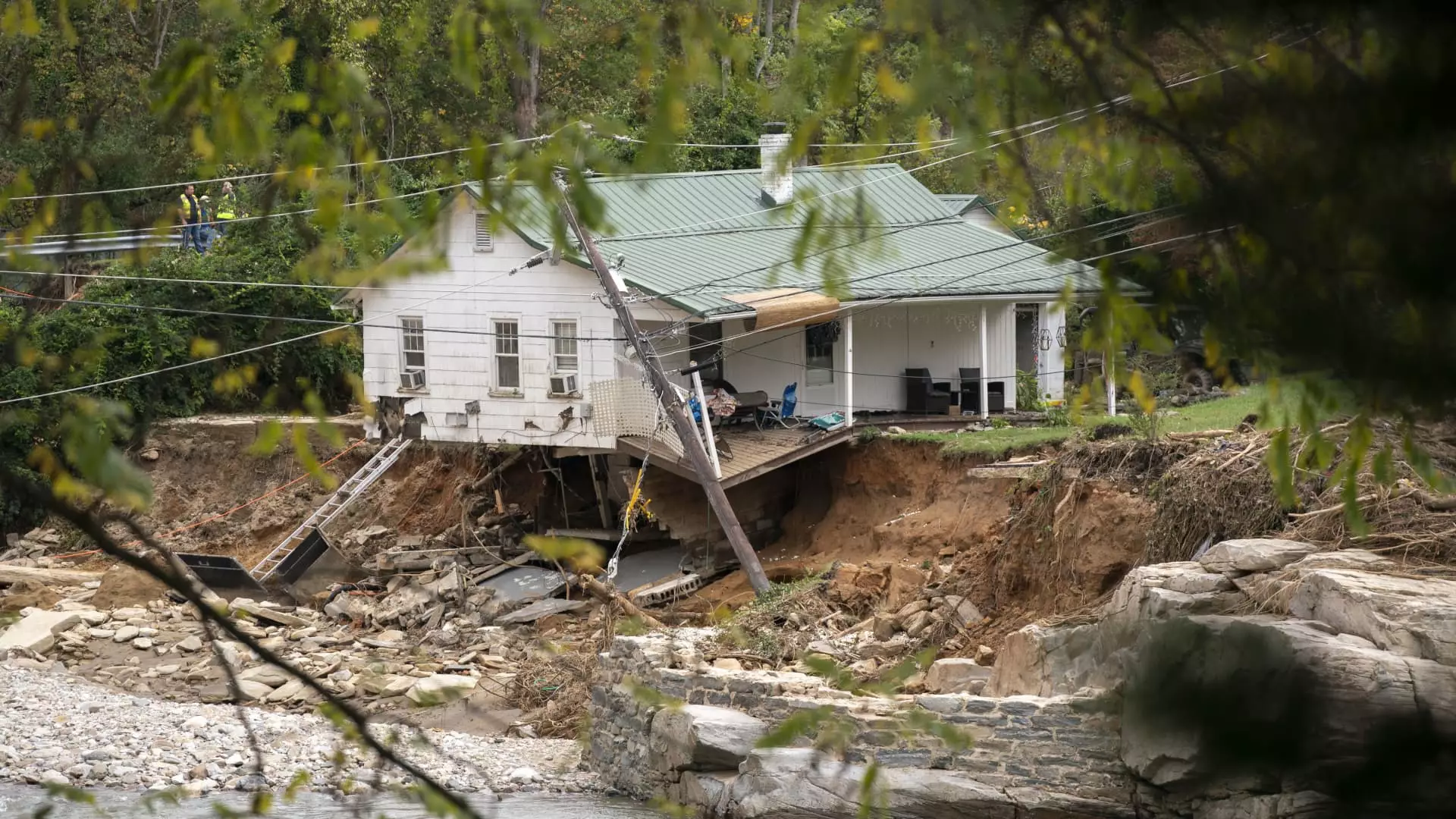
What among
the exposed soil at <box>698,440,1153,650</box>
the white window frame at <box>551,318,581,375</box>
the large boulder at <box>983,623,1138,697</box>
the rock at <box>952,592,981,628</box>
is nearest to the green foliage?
the exposed soil at <box>698,440,1153,650</box>

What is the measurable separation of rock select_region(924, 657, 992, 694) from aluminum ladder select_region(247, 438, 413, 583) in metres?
14.1

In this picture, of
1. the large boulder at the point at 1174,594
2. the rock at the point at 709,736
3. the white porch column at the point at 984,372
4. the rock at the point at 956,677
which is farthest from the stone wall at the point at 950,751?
the white porch column at the point at 984,372

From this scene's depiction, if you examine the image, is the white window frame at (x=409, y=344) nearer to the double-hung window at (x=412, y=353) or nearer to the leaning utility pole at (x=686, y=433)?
the double-hung window at (x=412, y=353)

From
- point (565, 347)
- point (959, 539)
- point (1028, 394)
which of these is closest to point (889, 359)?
point (1028, 394)

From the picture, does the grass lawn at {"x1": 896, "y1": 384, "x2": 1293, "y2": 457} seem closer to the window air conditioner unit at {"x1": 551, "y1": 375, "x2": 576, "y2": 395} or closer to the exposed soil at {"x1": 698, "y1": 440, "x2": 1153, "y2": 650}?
the exposed soil at {"x1": 698, "y1": 440, "x2": 1153, "y2": 650}

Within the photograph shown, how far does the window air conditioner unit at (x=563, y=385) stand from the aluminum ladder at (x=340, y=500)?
3.47 meters

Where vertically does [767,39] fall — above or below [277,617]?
above

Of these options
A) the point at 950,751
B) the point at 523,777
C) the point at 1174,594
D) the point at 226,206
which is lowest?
the point at 523,777

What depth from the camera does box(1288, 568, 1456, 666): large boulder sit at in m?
9.40

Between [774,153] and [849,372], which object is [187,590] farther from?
[849,372]

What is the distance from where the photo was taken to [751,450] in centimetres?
2492

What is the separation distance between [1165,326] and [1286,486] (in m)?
0.50

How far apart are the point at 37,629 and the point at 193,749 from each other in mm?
6735

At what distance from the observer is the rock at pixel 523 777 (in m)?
17.5
